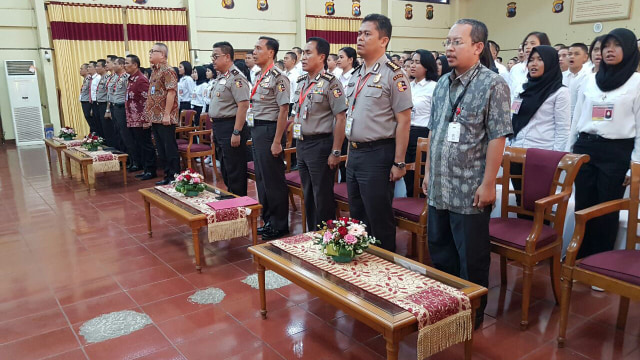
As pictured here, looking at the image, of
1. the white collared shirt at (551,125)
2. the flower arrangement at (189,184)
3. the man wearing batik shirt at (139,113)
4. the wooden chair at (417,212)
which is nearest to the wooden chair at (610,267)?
the white collared shirt at (551,125)

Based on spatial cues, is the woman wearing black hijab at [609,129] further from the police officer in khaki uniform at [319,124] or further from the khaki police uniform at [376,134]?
the police officer in khaki uniform at [319,124]

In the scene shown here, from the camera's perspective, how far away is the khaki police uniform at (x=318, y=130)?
3.26 metres

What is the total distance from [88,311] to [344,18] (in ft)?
37.5

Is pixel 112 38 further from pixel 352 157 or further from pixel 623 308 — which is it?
pixel 623 308

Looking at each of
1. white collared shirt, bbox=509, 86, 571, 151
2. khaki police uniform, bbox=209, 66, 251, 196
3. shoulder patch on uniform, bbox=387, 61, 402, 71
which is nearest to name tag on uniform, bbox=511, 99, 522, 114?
white collared shirt, bbox=509, 86, 571, 151

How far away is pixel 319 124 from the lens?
10.9 ft

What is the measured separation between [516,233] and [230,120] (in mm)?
2741

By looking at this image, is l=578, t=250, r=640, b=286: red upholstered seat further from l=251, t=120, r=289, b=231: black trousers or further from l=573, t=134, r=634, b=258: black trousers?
l=251, t=120, r=289, b=231: black trousers

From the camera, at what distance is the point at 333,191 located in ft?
11.5

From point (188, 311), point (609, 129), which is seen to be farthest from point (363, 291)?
point (609, 129)

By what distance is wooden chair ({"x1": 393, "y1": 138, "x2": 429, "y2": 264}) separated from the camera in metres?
2.87

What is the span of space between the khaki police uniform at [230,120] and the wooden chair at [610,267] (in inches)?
113

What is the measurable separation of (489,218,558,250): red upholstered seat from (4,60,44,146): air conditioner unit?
33.2 ft

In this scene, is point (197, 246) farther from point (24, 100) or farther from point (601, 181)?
point (24, 100)
